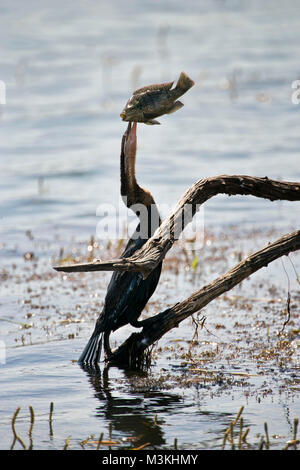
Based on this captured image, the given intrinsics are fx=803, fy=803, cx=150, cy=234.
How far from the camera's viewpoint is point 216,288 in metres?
4.93

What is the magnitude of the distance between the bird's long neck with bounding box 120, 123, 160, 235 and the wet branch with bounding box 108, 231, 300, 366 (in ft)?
2.03

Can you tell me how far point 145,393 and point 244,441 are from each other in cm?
107

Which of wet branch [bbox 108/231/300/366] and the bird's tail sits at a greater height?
wet branch [bbox 108/231/300/366]

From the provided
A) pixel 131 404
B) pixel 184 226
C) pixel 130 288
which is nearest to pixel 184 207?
pixel 184 226

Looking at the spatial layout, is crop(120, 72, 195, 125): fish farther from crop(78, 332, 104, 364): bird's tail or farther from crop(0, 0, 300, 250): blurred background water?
crop(0, 0, 300, 250): blurred background water

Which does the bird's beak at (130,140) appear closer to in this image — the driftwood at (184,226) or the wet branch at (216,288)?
the driftwood at (184,226)

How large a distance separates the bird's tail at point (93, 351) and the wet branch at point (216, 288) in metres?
0.35

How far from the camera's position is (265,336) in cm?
597

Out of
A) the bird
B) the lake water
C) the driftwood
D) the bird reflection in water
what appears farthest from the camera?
the bird

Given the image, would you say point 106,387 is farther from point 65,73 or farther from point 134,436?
point 65,73

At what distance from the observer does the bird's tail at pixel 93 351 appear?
5.46m

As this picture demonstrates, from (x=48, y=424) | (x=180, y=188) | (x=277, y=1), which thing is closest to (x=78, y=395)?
(x=48, y=424)

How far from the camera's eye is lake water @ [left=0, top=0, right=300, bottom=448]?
15.4 feet

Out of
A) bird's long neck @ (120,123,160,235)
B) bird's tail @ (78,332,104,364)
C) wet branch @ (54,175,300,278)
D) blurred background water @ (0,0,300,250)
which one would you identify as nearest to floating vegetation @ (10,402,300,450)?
wet branch @ (54,175,300,278)
